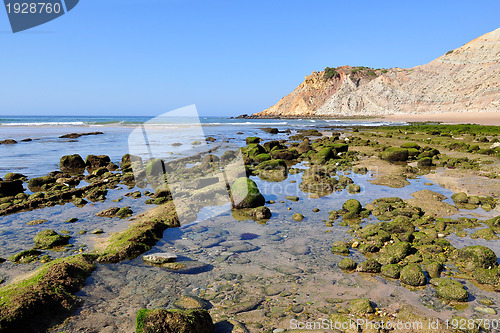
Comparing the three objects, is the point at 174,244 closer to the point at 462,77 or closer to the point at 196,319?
the point at 196,319

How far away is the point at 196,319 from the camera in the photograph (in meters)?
3.52

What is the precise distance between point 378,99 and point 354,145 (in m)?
94.3

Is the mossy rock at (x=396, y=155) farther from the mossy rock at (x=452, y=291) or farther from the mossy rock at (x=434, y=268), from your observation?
the mossy rock at (x=452, y=291)

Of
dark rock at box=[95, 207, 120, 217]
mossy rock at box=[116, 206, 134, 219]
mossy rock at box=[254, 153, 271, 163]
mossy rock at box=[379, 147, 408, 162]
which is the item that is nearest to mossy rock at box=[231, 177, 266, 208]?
mossy rock at box=[116, 206, 134, 219]

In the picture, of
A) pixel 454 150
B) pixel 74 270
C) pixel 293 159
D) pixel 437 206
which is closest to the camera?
pixel 74 270

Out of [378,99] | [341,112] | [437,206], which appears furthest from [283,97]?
[437,206]

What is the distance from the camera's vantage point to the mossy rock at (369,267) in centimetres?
510

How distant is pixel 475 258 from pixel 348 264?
2.26 m

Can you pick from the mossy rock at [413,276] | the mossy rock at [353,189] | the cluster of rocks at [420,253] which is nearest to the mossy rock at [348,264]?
the cluster of rocks at [420,253]

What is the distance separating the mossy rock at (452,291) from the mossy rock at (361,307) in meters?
1.25

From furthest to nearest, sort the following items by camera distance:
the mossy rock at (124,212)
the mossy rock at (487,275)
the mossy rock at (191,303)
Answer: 1. the mossy rock at (124,212)
2. the mossy rock at (487,275)
3. the mossy rock at (191,303)

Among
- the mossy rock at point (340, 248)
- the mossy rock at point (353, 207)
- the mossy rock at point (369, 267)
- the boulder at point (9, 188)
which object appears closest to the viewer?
the mossy rock at point (369, 267)

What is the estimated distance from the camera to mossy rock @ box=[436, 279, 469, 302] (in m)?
4.22

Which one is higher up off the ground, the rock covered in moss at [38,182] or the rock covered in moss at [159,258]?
the rock covered in moss at [38,182]
